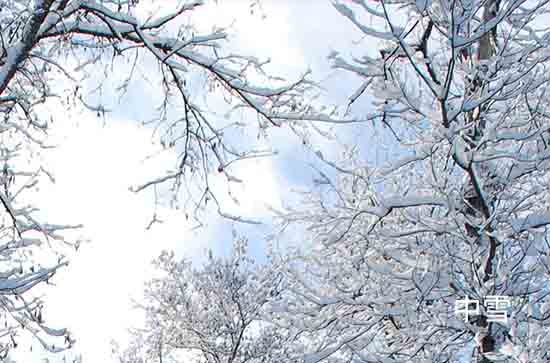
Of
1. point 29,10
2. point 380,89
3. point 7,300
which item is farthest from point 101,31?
point 7,300

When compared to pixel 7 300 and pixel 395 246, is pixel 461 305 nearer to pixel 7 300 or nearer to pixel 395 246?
pixel 395 246

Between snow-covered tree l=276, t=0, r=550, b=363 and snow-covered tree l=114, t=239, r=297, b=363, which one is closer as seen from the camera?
snow-covered tree l=276, t=0, r=550, b=363

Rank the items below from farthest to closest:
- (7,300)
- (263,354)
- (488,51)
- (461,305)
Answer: (263,354) < (488,51) < (7,300) < (461,305)

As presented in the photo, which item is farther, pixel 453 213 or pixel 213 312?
pixel 213 312

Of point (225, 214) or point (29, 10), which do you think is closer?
point (29, 10)

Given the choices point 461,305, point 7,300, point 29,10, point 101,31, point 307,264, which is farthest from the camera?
point 307,264

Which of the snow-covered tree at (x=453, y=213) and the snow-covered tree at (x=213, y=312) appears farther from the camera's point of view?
the snow-covered tree at (x=213, y=312)

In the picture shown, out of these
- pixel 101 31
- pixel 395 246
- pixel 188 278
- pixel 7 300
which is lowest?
pixel 7 300

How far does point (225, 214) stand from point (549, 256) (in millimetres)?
2393

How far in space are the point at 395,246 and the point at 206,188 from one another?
1.75 m

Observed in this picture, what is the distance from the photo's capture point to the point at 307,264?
714cm

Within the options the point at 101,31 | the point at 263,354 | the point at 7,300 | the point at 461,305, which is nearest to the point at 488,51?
the point at 461,305

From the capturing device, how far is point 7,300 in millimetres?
5039

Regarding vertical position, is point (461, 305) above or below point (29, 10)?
below
